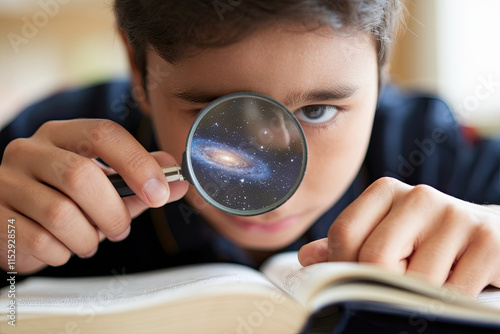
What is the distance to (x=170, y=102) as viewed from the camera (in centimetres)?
110

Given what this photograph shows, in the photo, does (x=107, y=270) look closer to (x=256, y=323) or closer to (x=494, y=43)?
(x=256, y=323)

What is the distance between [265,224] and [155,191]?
515mm

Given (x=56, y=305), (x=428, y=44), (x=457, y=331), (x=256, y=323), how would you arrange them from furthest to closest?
(x=428, y=44), (x=56, y=305), (x=256, y=323), (x=457, y=331)

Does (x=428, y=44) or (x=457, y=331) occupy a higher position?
(x=457, y=331)

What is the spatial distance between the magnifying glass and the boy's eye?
0.08 metres

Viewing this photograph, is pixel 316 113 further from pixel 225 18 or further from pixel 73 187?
pixel 73 187

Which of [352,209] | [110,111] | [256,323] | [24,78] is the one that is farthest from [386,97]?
[24,78]

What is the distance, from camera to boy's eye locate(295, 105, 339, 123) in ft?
3.34

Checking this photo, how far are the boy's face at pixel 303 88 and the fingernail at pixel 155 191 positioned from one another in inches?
6.8

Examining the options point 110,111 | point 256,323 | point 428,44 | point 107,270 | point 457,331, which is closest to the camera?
point 457,331

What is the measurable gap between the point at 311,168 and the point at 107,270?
0.94m

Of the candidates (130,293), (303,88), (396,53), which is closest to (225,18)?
(303,88)

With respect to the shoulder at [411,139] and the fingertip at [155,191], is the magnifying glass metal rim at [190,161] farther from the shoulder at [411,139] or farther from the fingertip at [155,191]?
the shoulder at [411,139]

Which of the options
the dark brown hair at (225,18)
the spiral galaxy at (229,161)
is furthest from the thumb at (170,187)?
the dark brown hair at (225,18)
